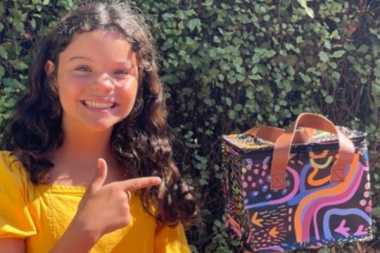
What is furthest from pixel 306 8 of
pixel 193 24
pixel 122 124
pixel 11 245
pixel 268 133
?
pixel 11 245

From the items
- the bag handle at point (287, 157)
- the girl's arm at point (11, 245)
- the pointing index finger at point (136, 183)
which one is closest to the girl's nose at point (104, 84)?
the pointing index finger at point (136, 183)

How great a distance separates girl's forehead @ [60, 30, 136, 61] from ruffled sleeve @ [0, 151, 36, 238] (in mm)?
359

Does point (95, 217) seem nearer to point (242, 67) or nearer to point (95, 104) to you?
point (95, 104)

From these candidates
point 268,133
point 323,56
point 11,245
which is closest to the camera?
point 11,245

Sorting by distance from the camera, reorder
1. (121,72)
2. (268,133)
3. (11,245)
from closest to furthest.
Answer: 1. (11,245)
2. (121,72)
3. (268,133)

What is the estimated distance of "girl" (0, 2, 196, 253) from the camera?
1.85 m

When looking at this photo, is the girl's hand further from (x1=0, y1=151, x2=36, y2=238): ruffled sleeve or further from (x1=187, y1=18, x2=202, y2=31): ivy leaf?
(x1=187, y1=18, x2=202, y2=31): ivy leaf

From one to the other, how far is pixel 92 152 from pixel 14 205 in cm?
29

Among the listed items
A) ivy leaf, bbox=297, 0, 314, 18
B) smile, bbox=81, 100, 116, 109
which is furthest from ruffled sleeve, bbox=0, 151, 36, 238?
ivy leaf, bbox=297, 0, 314, 18

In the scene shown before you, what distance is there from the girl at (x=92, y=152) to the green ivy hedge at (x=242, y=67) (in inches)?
21.7

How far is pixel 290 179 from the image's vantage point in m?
2.30

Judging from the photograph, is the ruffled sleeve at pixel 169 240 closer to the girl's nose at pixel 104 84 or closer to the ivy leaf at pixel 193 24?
the girl's nose at pixel 104 84

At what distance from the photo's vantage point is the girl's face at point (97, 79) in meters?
1.96

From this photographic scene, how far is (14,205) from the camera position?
1910mm
